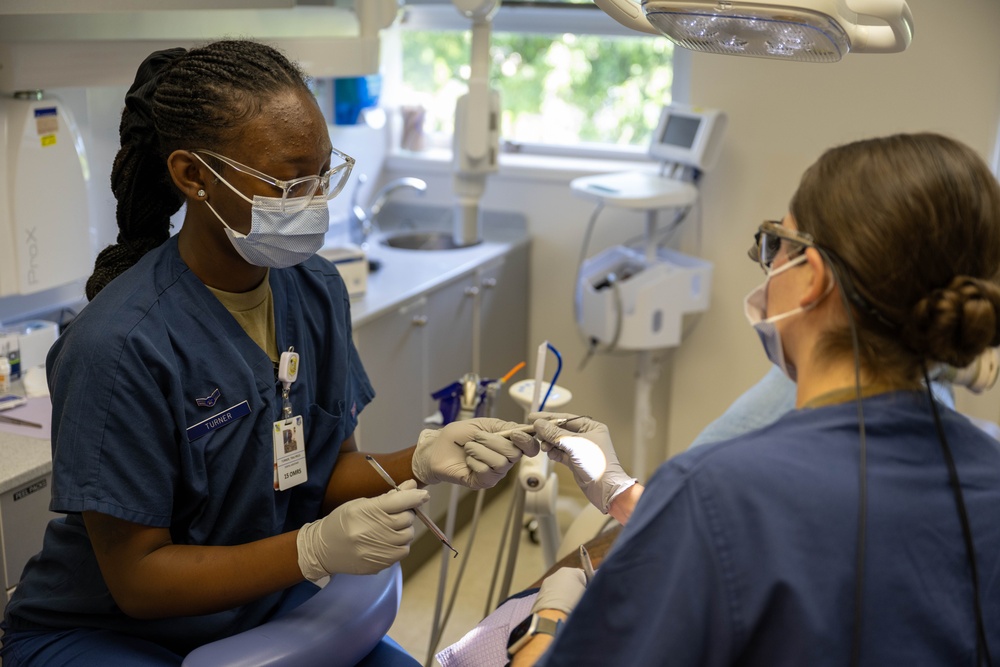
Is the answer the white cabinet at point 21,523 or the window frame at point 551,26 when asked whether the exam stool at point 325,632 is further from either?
the window frame at point 551,26

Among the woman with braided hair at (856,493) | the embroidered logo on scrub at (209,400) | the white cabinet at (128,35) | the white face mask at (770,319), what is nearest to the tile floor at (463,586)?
the embroidered logo on scrub at (209,400)

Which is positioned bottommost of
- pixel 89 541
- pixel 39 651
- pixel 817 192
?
pixel 39 651

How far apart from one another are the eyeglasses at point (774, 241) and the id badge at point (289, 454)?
712 millimetres

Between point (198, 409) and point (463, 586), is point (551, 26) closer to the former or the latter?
point (463, 586)

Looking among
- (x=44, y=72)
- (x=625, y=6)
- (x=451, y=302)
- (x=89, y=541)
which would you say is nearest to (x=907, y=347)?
(x=625, y=6)

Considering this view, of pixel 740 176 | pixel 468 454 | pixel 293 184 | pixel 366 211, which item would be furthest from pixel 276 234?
pixel 366 211

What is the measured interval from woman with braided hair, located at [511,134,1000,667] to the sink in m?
2.26

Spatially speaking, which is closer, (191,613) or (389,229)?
(191,613)

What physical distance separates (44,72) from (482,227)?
5.65 ft

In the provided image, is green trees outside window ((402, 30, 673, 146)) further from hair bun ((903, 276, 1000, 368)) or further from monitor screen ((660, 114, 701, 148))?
hair bun ((903, 276, 1000, 368))

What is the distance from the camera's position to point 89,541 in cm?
134

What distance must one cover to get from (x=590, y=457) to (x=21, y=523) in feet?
3.18

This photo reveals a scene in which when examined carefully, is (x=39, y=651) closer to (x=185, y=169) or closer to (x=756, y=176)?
(x=185, y=169)

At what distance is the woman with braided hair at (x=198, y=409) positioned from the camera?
1.22 metres
